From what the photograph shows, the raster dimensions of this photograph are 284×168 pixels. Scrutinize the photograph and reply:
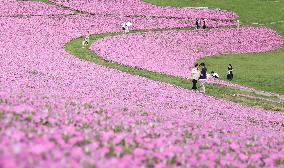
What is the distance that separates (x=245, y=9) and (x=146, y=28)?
24891 millimetres

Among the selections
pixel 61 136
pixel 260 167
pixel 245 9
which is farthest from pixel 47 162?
pixel 245 9

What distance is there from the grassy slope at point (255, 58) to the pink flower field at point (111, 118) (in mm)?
4628

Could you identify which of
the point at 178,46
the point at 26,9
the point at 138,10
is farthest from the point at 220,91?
the point at 138,10

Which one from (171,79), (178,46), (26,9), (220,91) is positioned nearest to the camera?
(220,91)

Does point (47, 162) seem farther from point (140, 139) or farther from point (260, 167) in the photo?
point (260, 167)

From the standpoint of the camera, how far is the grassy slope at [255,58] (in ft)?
134

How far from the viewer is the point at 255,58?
185 feet

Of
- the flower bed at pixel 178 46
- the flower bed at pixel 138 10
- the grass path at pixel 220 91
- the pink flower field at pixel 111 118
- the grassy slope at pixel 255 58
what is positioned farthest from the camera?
the flower bed at pixel 138 10

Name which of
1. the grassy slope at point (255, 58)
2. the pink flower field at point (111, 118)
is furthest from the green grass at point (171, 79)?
the grassy slope at point (255, 58)

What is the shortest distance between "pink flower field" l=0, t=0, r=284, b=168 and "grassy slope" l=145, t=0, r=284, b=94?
4.63 meters

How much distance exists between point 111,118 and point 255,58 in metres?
45.5

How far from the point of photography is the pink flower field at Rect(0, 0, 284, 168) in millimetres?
8066

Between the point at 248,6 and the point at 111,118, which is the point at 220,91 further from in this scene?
the point at 248,6

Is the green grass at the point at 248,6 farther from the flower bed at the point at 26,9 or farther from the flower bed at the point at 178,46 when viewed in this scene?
the flower bed at the point at 26,9
